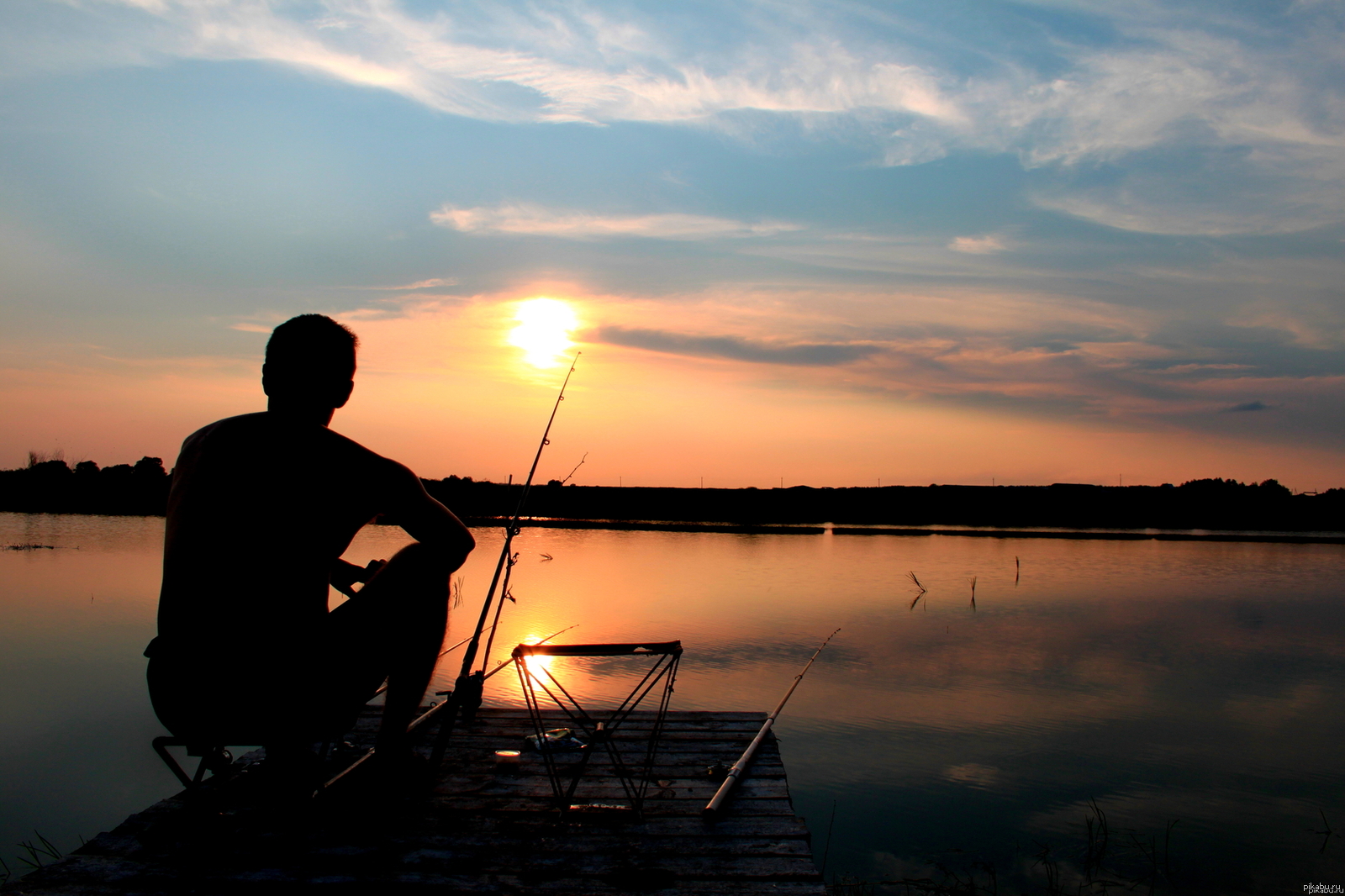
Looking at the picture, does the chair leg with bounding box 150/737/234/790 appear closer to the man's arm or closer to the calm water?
the calm water

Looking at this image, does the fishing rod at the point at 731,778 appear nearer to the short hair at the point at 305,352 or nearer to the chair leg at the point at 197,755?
the chair leg at the point at 197,755

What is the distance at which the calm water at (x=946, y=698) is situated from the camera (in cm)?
552

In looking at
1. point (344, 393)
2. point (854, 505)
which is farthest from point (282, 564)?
point (854, 505)

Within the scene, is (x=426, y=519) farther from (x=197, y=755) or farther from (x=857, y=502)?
(x=857, y=502)

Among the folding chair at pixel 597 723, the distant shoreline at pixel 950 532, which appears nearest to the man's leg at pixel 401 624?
the folding chair at pixel 597 723

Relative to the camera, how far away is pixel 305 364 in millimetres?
2590

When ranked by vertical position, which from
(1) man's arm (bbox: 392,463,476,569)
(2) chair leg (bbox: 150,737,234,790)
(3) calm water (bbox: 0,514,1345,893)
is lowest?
(3) calm water (bbox: 0,514,1345,893)

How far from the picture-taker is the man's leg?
8.53 ft

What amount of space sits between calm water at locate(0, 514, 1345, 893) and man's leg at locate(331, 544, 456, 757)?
1.08 feet

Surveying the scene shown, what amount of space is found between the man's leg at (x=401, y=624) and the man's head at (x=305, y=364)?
1.88 feet

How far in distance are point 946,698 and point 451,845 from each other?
23.8 ft

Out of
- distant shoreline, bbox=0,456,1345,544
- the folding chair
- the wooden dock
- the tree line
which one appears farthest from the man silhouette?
the tree line

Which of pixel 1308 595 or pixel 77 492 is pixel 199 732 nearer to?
pixel 1308 595

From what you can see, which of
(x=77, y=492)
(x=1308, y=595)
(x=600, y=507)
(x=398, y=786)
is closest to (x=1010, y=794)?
(x=398, y=786)
